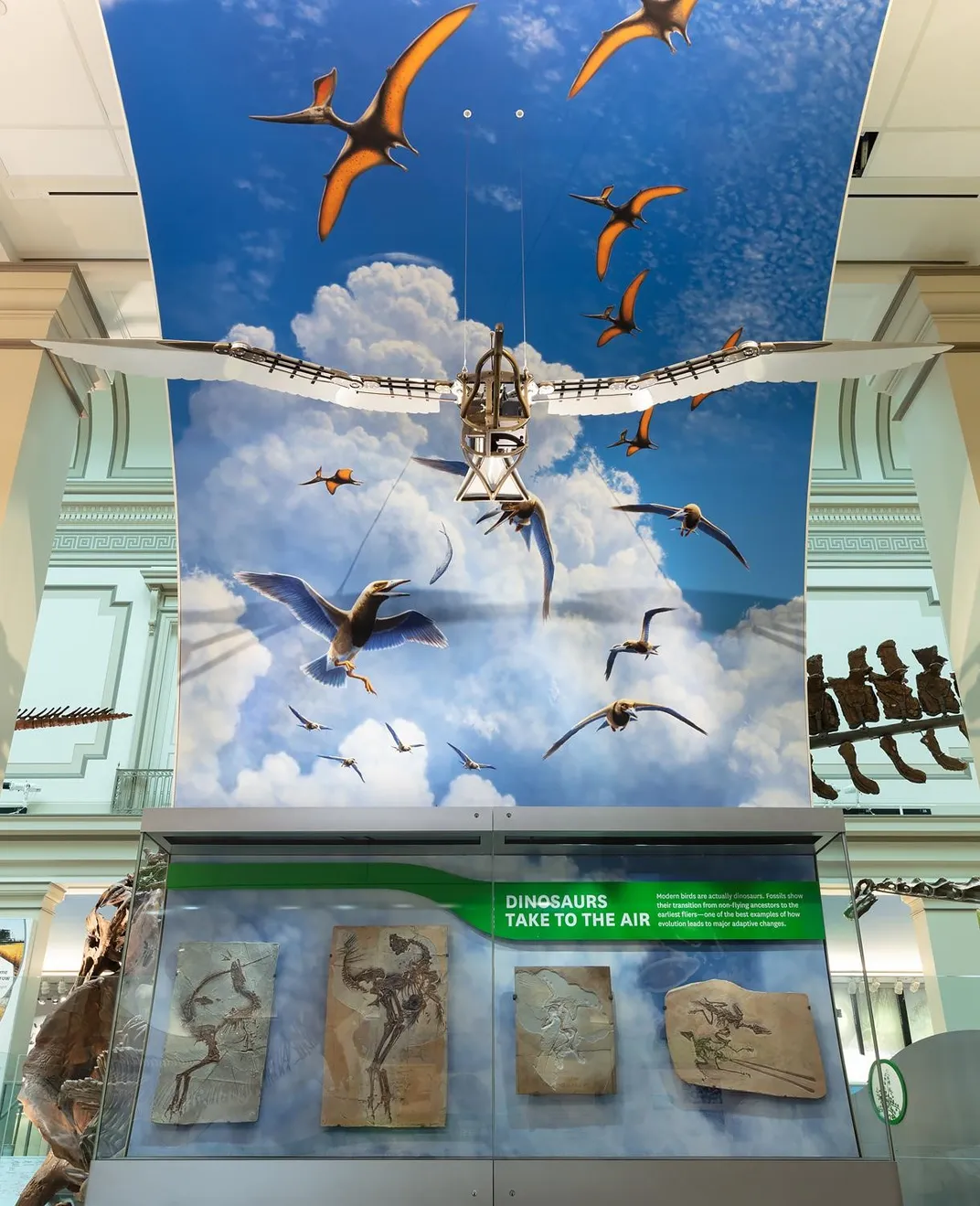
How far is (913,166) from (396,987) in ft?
16.9

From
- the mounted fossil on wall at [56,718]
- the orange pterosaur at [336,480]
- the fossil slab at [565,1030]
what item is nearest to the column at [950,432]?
the fossil slab at [565,1030]

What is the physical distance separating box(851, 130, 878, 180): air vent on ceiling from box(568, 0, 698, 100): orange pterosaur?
1.35 meters

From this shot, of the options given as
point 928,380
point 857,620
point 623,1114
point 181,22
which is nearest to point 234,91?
point 181,22

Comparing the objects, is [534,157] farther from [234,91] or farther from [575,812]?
[575,812]

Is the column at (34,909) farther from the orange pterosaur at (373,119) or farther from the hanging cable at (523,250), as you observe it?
the orange pterosaur at (373,119)

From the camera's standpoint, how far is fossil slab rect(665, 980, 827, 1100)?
374 centimetres

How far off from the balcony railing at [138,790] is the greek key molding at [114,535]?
278 centimetres

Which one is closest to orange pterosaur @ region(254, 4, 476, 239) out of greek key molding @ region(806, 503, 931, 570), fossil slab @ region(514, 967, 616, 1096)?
fossil slab @ region(514, 967, 616, 1096)

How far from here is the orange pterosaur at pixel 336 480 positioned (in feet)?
18.3

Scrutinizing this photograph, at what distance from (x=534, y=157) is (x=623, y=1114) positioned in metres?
4.38

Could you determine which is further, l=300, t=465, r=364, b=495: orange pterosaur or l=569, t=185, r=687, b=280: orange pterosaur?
l=300, t=465, r=364, b=495: orange pterosaur

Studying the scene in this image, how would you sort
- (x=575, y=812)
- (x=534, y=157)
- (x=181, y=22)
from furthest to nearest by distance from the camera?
1. (x=534, y=157)
2. (x=181, y=22)
3. (x=575, y=812)

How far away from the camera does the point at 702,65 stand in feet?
16.0

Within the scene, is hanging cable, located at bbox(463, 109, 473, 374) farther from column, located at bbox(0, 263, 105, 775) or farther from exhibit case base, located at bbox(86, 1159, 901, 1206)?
exhibit case base, located at bbox(86, 1159, 901, 1206)
